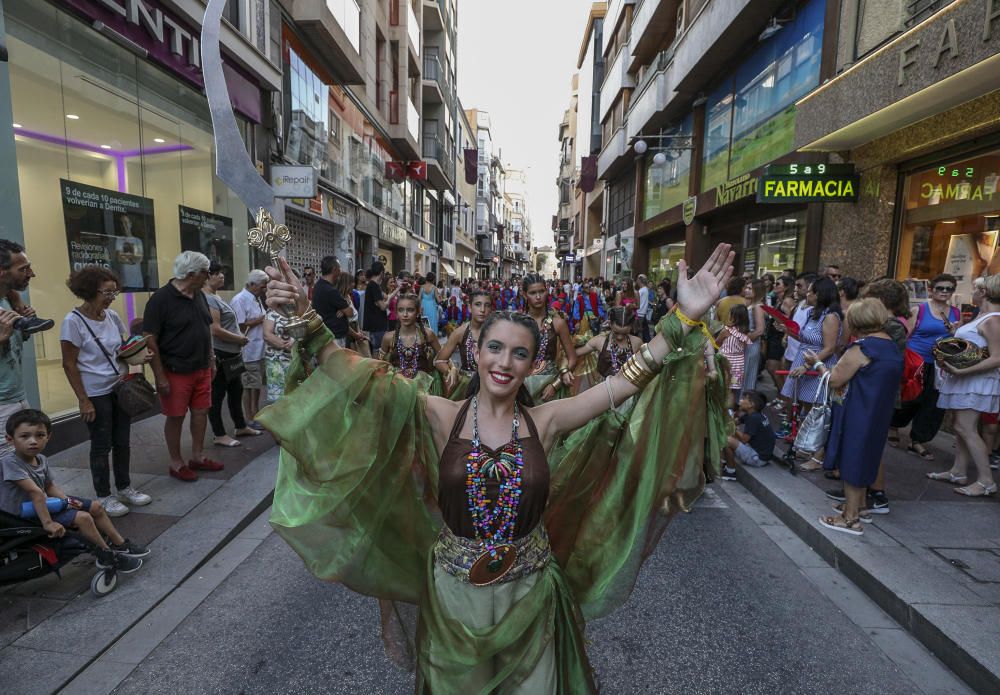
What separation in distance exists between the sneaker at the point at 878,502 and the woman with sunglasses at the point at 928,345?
1.42 m

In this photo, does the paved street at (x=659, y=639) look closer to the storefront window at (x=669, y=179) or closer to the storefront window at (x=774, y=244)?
the storefront window at (x=774, y=244)

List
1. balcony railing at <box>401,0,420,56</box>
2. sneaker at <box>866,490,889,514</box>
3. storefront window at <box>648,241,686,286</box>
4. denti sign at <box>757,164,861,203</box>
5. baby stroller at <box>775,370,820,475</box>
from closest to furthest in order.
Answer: sneaker at <box>866,490,889,514</box> → baby stroller at <box>775,370,820,475</box> → denti sign at <box>757,164,861,203</box> → storefront window at <box>648,241,686,286</box> → balcony railing at <box>401,0,420,56</box>

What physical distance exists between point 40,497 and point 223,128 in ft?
8.68

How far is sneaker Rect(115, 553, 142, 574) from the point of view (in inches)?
136

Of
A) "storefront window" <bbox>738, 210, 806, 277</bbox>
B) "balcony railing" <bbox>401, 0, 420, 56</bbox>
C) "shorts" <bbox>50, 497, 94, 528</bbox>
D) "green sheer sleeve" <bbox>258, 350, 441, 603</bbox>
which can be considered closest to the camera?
"green sheer sleeve" <bbox>258, 350, 441, 603</bbox>

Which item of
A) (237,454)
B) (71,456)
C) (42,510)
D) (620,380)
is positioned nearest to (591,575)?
(620,380)

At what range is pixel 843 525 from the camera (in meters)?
4.32

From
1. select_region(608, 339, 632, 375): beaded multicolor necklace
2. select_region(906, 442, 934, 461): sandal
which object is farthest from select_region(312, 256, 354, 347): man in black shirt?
select_region(906, 442, 934, 461): sandal

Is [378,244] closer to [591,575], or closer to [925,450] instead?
[925,450]

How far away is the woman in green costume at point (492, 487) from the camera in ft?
6.19

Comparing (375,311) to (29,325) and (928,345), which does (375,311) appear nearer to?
(29,325)

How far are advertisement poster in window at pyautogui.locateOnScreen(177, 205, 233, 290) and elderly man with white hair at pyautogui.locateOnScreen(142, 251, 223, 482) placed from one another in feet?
12.4

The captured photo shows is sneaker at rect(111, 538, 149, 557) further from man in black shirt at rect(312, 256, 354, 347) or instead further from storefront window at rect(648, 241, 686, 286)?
storefront window at rect(648, 241, 686, 286)

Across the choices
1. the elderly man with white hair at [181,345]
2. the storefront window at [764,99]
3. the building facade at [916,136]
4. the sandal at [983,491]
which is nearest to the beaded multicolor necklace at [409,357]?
the elderly man with white hair at [181,345]
